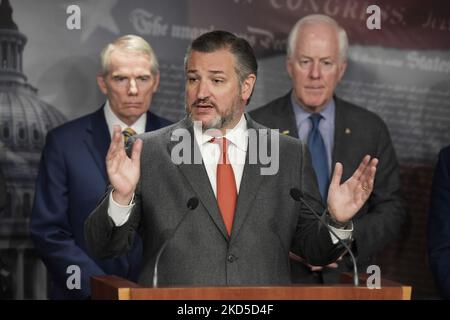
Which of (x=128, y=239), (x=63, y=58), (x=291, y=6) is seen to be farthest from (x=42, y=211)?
(x=291, y=6)

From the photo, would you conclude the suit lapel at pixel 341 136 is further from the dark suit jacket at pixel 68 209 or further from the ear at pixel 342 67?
the dark suit jacket at pixel 68 209

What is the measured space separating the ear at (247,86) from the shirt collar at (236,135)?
127mm

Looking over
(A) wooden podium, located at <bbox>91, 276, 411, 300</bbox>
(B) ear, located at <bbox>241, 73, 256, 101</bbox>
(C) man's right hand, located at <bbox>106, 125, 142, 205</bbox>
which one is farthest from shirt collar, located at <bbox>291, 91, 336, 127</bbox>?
(A) wooden podium, located at <bbox>91, 276, 411, 300</bbox>

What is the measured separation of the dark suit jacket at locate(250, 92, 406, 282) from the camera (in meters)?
5.12

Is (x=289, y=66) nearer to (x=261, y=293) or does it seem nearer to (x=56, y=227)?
(x=56, y=227)

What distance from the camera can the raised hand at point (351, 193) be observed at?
3572mm

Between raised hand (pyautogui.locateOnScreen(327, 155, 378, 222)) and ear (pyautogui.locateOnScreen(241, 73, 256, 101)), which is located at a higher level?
ear (pyautogui.locateOnScreen(241, 73, 256, 101))

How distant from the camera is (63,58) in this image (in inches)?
218

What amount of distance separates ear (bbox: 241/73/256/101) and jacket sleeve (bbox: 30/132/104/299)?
1300 millimetres

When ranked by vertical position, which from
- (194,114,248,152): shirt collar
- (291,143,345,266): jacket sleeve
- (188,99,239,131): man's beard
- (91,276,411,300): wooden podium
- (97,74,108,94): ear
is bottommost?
(91,276,411,300): wooden podium

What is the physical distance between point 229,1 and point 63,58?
1002 mm

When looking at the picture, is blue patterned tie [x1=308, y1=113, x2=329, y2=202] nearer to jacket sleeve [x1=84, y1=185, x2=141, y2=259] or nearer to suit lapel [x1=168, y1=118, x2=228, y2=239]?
suit lapel [x1=168, y1=118, x2=228, y2=239]
